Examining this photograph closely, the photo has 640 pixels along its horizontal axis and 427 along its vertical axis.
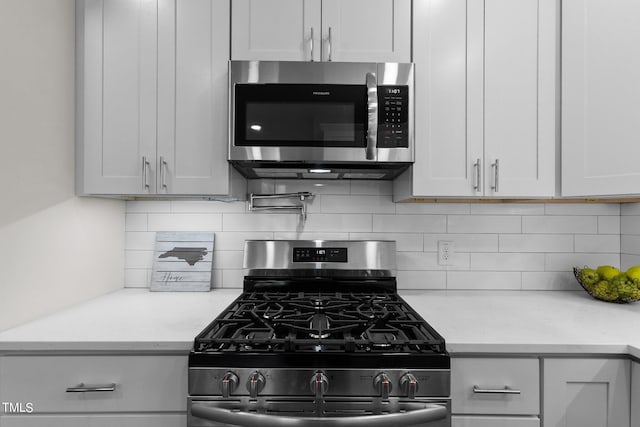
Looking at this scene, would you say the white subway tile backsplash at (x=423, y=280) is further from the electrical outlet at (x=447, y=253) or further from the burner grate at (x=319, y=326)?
the burner grate at (x=319, y=326)

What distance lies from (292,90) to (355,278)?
0.90m

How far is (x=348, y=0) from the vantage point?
162 centimetres

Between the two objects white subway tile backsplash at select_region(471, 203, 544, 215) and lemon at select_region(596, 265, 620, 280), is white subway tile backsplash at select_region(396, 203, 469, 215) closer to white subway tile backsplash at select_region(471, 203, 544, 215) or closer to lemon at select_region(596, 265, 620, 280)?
white subway tile backsplash at select_region(471, 203, 544, 215)

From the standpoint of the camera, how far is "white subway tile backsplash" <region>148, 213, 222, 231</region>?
1.98 m

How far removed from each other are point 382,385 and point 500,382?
1.26 feet

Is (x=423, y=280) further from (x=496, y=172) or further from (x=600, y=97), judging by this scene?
(x=600, y=97)

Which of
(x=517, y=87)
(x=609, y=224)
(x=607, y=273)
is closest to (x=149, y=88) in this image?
(x=517, y=87)

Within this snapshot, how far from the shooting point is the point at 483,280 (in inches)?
78.1

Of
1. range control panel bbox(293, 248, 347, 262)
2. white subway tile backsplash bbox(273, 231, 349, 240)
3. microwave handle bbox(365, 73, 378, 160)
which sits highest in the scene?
microwave handle bbox(365, 73, 378, 160)

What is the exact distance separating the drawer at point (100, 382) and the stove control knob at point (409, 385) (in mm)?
661

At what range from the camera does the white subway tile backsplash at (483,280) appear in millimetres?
1981

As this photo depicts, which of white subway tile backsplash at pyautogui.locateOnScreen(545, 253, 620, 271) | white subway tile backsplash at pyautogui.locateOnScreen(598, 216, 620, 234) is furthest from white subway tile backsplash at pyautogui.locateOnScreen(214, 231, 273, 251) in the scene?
white subway tile backsplash at pyautogui.locateOnScreen(598, 216, 620, 234)

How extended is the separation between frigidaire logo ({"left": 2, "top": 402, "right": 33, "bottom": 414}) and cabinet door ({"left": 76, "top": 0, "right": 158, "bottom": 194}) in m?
0.79

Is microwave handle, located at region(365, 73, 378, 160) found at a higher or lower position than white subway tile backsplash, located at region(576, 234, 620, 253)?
higher
